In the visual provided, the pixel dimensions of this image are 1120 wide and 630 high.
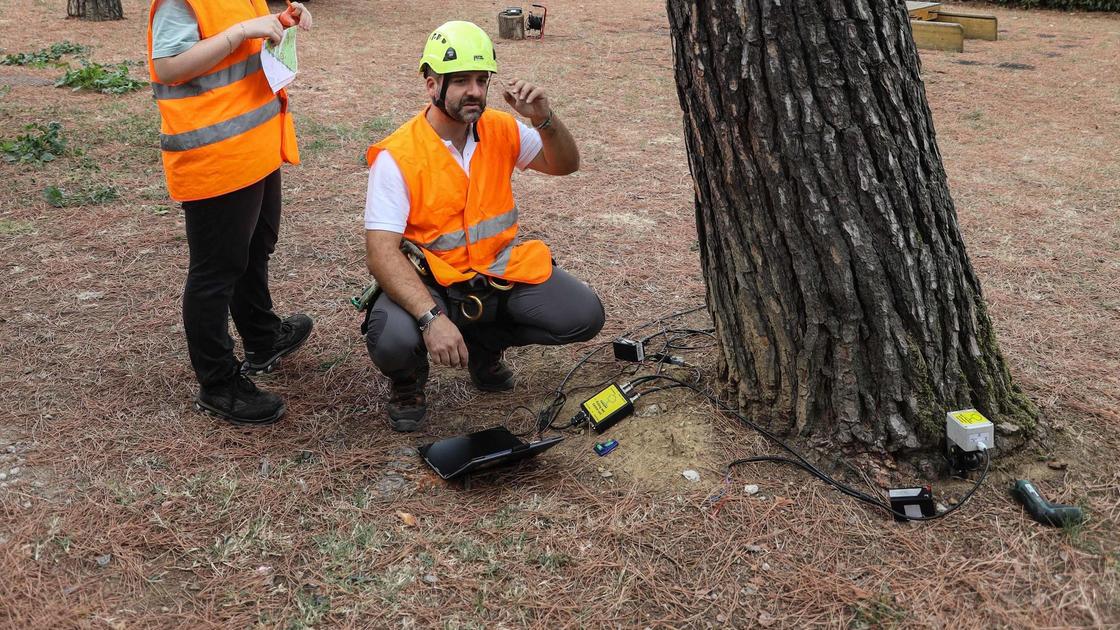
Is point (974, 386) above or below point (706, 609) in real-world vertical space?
above

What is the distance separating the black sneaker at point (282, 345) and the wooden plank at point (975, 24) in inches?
410

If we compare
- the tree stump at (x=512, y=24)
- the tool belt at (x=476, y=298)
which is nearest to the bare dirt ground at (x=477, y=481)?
the tool belt at (x=476, y=298)

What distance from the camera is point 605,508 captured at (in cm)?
Answer: 276

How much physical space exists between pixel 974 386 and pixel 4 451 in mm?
3310

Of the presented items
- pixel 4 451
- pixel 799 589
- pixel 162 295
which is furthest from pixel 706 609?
pixel 162 295

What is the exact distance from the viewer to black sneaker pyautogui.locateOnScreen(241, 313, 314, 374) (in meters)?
3.73

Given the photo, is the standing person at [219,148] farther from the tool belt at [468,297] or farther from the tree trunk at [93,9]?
the tree trunk at [93,9]

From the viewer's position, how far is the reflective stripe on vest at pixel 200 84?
288cm

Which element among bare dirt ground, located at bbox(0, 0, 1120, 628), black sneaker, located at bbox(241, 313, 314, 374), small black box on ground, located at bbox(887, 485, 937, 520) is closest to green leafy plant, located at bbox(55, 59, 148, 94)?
bare dirt ground, located at bbox(0, 0, 1120, 628)

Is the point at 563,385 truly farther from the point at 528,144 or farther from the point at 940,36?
the point at 940,36

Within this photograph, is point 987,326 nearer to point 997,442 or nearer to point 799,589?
point 997,442

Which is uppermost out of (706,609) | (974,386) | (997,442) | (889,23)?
(889,23)

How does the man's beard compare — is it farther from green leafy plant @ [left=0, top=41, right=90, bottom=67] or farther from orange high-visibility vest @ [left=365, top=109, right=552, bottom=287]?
green leafy plant @ [left=0, top=41, right=90, bottom=67]

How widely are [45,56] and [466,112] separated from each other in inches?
308
